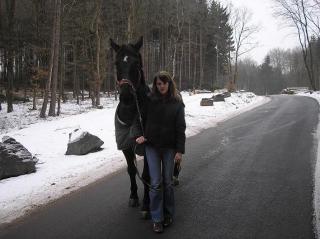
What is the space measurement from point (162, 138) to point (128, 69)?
3.37 feet

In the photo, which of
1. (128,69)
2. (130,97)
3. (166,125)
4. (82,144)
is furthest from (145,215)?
(82,144)

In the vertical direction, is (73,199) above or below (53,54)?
below

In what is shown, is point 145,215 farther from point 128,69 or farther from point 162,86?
point 128,69

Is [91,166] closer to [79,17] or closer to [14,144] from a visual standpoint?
[14,144]

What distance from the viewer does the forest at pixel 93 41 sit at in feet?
88.5

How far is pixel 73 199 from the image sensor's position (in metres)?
6.43

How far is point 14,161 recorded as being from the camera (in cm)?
813

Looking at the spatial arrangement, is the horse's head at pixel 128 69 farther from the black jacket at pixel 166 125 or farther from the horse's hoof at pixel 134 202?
the horse's hoof at pixel 134 202

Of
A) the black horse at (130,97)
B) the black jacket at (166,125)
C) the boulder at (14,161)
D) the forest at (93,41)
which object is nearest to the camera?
the black jacket at (166,125)

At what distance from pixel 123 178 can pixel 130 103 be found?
2.87m

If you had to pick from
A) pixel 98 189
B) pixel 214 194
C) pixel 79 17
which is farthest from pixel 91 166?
pixel 79 17

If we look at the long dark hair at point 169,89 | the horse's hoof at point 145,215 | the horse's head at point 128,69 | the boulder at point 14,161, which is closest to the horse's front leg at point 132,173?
the horse's hoof at point 145,215

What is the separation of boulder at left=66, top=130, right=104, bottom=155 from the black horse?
4.51m

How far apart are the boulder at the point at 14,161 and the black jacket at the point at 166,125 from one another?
4.41 metres
